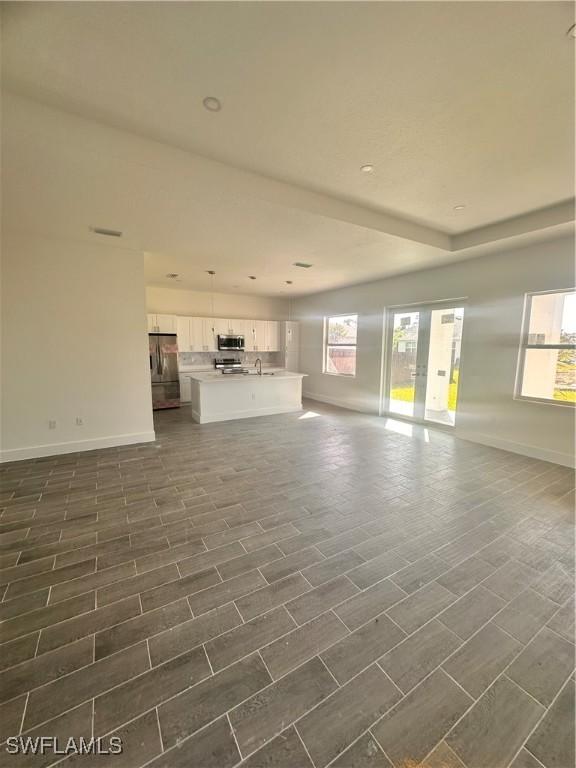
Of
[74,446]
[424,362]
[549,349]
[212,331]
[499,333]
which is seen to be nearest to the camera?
[549,349]

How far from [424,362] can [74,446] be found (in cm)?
593

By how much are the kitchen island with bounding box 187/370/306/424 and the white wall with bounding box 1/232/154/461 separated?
125cm

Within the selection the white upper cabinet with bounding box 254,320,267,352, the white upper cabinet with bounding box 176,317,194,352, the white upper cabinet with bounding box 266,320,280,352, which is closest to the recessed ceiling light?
the white upper cabinet with bounding box 176,317,194,352

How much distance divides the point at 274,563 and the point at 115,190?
348cm

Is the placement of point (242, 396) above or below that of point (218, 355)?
below

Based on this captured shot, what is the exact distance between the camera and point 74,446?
4.12 metres

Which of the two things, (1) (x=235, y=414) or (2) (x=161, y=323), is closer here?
(1) (x=235, y=414)

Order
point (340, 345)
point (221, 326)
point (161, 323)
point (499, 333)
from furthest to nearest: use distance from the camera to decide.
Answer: point (221, 326) → point (340, 345) → point (161, 323) → point (499, 333)

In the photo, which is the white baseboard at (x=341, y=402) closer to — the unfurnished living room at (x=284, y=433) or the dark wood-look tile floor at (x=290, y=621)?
the unfurnished living room at (x=284, y=433)

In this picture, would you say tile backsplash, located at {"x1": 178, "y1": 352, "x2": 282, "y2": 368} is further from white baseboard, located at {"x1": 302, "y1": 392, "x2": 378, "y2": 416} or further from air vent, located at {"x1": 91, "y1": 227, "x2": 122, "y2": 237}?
air vent, located at {"x1": 91, "y1": 227, "x2": 122, "y2": 237}

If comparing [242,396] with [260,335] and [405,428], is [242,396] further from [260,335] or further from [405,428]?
[405,428]

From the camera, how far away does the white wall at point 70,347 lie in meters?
3.70

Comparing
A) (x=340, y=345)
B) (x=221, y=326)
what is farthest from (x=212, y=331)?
(x=340, y=345)

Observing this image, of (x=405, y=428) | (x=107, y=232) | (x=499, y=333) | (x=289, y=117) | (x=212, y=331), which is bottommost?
(x=405, y=428)
